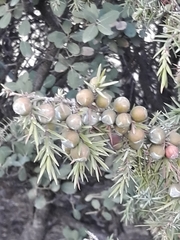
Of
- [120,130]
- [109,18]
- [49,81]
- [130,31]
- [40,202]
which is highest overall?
[120,130]

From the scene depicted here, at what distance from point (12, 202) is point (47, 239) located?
183 mm

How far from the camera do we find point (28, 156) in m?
1.15

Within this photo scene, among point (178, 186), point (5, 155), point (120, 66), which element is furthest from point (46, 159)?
point (120, 66)

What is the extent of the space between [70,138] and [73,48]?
0.52m

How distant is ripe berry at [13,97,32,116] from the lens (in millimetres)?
421

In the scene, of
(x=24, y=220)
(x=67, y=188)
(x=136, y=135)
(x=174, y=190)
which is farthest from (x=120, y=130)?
(x=24, y=220)

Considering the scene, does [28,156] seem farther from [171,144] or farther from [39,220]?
[171,144]

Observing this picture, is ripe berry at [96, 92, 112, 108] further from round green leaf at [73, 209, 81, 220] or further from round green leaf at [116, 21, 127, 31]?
round green leaf at [73, 209, 81, 220]

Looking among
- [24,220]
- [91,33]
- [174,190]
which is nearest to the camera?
[174,190]

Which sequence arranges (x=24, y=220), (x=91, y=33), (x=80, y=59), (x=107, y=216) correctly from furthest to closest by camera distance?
(x=24, y=220), (x=107, y=216), (x=80, y=59), (x=91, y=33)

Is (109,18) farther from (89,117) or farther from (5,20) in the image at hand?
(89,117)

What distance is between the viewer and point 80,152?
0.48 metres

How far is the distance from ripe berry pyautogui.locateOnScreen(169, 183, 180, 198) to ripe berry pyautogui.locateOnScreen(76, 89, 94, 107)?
0.18 m

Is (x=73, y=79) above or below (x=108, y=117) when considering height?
below
